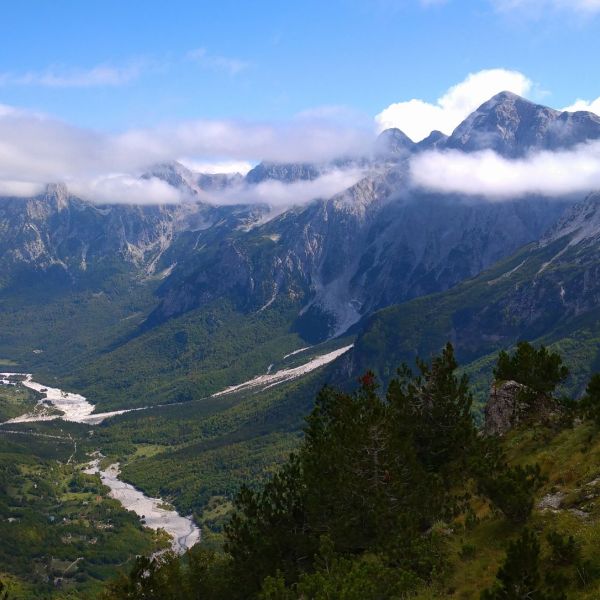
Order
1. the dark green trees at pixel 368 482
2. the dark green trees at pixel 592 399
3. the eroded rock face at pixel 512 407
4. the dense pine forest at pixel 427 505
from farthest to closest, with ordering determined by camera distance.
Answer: the eroded rock face at pixel 512 407 → the dark green trees at pixel 592 399 → the dark green trees at pixel 368 482 → the dense pine forest at pixel 427 505

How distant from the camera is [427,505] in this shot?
48156 mm

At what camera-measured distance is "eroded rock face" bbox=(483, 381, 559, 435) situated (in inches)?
2403

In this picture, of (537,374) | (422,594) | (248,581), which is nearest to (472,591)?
(422,594)

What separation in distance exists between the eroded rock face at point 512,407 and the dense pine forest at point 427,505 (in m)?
0.15

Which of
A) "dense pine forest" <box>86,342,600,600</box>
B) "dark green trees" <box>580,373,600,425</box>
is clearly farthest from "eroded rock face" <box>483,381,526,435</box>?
"dark green trees" <box>580,373,600,425</box>

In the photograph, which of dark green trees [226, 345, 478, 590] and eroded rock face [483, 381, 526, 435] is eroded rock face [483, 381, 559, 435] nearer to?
eroded rock face [483, 381, 526, 435]

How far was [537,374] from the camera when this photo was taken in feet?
205

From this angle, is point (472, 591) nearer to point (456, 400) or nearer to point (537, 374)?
point (456, 400)

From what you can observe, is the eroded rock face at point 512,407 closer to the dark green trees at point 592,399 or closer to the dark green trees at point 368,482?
the dark green trees at point 592,399

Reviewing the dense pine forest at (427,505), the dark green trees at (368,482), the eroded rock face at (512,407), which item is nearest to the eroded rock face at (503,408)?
the eroded rock face at (512,407)

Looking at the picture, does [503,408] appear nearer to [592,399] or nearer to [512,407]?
[512,407]

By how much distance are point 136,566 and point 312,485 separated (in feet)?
67.4

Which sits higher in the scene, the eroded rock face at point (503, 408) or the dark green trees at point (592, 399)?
the dark green trees at point (592, 399)

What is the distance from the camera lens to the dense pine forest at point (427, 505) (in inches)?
1395
